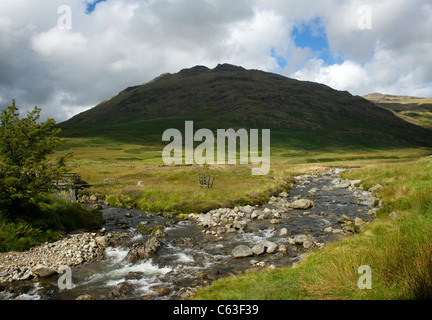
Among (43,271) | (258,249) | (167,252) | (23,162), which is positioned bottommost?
(167,252)

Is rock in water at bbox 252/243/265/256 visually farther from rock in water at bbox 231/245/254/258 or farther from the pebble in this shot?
the pebble

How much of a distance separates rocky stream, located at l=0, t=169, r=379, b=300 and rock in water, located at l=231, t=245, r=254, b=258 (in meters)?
0.06

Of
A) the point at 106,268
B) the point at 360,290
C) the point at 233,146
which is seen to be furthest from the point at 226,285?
the point at 233,146

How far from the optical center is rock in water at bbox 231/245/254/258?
1713 centimetres

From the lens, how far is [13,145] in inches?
758

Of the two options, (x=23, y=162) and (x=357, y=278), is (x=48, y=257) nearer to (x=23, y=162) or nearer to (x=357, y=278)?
(x=23, y=162)

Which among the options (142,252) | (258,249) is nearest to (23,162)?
(142,252)

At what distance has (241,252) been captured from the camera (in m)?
17.3

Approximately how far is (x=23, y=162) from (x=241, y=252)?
17.9 meters

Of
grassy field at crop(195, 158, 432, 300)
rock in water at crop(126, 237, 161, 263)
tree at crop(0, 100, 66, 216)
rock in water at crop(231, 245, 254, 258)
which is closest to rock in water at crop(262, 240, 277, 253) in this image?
rock in water at crop(231, 245, 254, 258)

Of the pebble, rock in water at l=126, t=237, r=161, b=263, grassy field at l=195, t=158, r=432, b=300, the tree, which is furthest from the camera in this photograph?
the tree

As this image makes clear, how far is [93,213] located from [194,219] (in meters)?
10.9

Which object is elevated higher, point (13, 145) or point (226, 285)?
A: point (13, 145)
